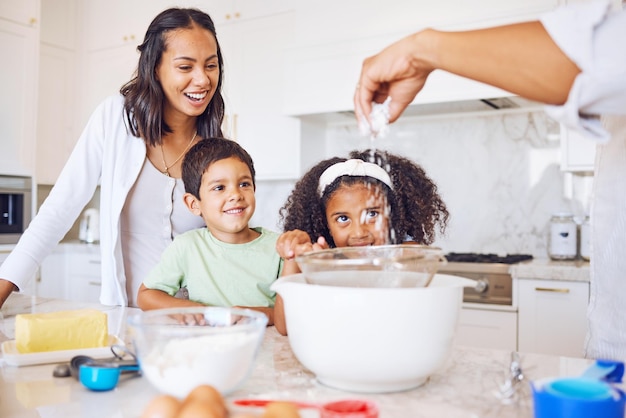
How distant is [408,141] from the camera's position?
128 inches

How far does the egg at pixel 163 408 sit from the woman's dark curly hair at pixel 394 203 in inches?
36.1

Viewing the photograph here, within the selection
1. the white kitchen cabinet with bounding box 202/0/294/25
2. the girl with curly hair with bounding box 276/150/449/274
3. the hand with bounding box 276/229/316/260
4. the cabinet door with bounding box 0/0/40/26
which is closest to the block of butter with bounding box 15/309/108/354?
the hand with bounding box 276/229/316/260

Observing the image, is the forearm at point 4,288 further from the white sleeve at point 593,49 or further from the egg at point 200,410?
the white sleeve at point 593,49

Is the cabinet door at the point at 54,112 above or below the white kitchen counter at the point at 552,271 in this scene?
above

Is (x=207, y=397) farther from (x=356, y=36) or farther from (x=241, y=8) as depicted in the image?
(x=241, y=8)

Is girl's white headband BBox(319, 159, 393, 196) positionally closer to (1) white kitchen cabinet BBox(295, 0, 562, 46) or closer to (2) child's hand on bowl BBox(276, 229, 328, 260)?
(2) child's hand on bowl BBox(276, 229, 328, 260)

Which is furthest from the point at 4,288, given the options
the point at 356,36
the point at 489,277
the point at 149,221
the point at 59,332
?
the point at 356,36

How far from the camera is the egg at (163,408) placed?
1.83ft

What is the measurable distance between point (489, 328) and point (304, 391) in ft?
6.63

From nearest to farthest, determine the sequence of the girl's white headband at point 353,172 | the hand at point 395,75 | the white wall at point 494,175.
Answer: the hand at point 395,75, the girl's white headband at point 353,172, the white wall at point 494,175

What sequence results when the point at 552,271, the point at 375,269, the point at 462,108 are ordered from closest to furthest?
the point at 375,269 → the point at 552,271 → the point at 462,108

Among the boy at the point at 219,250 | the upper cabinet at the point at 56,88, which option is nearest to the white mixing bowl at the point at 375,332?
the boy at the point at 219,250

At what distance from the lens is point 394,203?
1490 mm

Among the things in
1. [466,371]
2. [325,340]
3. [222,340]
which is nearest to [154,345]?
[222,340]
